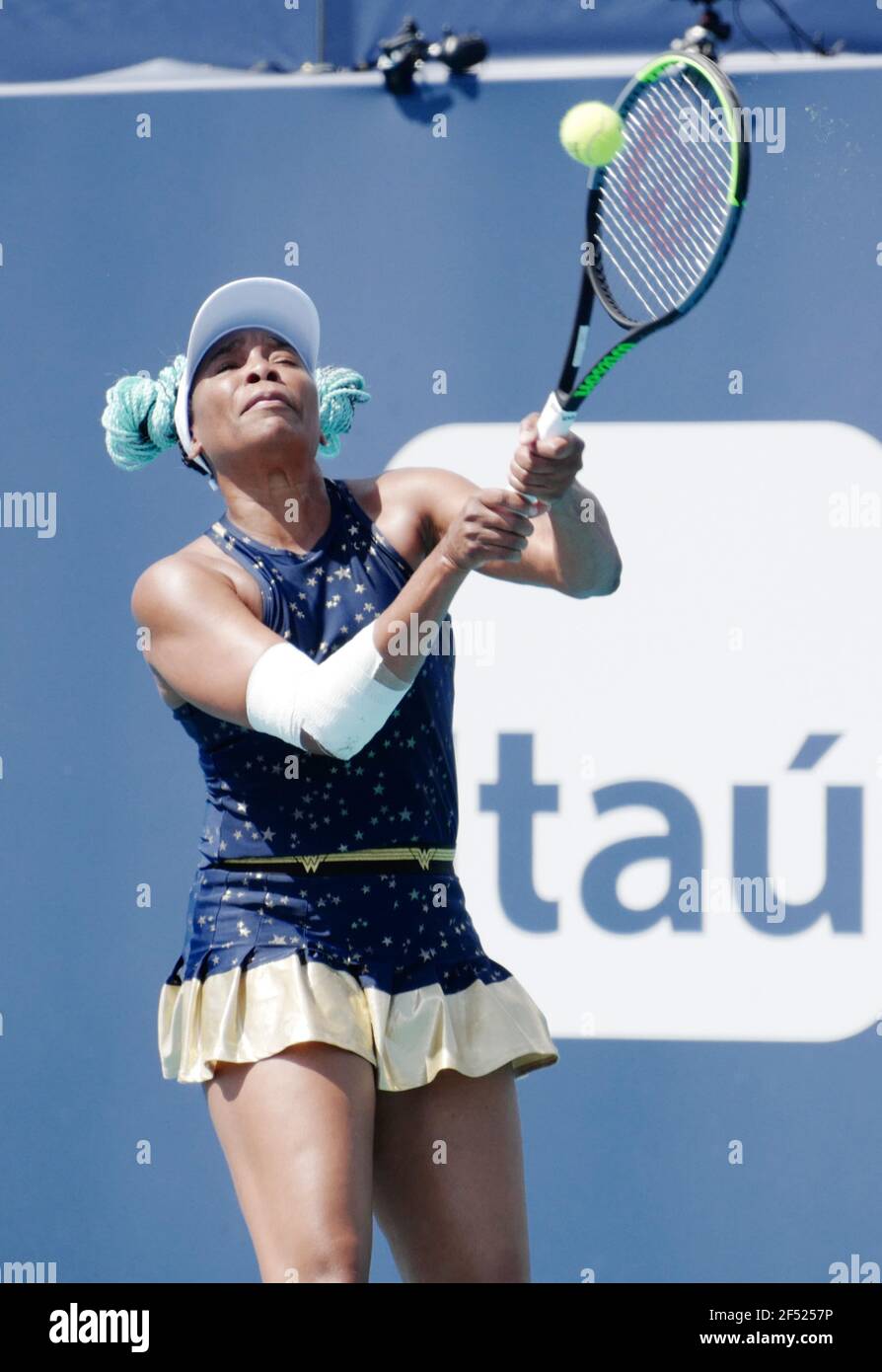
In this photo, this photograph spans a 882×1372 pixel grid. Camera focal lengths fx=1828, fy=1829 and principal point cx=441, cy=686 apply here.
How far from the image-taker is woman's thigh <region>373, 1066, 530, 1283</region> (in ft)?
7.13

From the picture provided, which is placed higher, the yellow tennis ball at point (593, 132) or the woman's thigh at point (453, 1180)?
the yellow tennis ball at point (593, 132)

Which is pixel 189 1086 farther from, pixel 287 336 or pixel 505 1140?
pixel 287 336

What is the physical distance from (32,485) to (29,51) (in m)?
0.79

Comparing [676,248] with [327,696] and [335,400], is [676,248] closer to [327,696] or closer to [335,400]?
[335,400]

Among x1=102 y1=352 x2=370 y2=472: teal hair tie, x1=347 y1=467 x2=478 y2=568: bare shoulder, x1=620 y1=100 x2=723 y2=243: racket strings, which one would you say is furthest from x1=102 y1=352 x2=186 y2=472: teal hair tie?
x1=620 y1=100 x2=723 y2=243: racket strings

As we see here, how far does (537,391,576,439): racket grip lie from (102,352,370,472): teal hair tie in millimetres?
731

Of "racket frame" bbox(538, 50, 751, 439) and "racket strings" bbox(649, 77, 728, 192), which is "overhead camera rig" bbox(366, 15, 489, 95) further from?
"racket frame" bbox(538, 50, 751, 439)

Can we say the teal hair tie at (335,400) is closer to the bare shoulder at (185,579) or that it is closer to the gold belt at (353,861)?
the bare shoulder at (185,579)

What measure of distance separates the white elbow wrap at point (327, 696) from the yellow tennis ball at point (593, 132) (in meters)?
0.57

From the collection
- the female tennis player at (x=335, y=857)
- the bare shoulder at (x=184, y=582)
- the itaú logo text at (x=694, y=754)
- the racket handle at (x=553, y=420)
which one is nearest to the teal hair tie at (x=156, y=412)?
the female tennis player at (x=335, y=857)

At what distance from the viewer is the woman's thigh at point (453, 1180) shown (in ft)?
7.13

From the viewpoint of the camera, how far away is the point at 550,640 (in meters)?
3.21

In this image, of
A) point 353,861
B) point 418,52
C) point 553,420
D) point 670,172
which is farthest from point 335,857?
point 418,52

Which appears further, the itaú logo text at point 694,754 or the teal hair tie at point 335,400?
the itaú logo text at point 694,754
